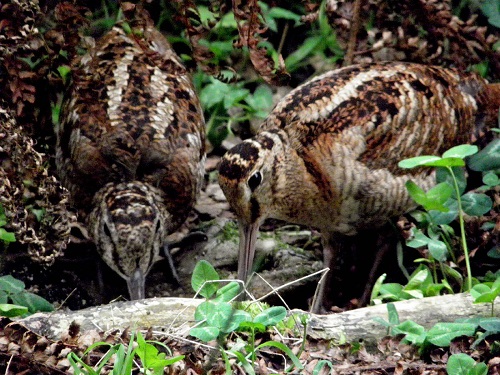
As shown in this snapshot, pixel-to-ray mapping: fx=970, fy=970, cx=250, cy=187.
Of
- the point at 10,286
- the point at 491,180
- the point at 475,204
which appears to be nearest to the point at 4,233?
the point at 10,286

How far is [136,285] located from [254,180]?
910mm

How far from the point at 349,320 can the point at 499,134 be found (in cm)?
191

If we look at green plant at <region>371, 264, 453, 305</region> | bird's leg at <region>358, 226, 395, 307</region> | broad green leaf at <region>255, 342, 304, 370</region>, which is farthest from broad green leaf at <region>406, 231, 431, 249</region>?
broad green leaf at <region>255, 342, 304, 370</region>

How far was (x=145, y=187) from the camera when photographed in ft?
18.6

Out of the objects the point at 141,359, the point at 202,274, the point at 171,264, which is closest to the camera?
the point at 141,359

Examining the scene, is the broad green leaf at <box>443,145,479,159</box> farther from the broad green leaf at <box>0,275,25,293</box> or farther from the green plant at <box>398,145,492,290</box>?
the broad green leaf at <box>0,275,25,293</box>

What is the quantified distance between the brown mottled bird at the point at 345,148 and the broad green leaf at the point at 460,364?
5.73 ft

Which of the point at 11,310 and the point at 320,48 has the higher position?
the point at 320,48

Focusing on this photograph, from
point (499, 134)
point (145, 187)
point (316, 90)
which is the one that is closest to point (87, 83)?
point (145, 187)

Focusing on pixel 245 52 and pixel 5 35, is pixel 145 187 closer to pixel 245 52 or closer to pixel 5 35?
pixel 5 35

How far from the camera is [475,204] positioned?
5.00 metres

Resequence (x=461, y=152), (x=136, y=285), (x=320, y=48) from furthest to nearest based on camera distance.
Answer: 1. (x=320, y=48)
2. (x=136, y=285)
3. (x=461, y=152)

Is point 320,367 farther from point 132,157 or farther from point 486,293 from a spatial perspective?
point 132,157

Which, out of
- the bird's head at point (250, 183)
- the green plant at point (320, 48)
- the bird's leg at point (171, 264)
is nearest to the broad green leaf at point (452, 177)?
the bird's head at point (250, 183)
